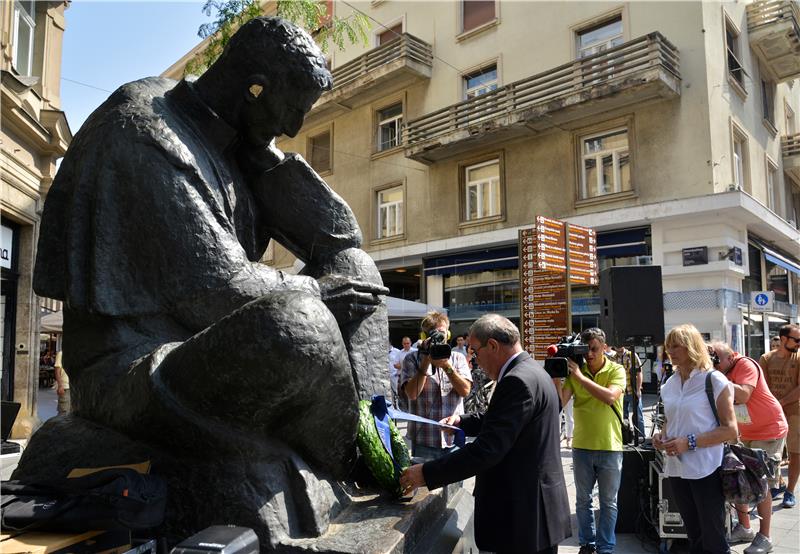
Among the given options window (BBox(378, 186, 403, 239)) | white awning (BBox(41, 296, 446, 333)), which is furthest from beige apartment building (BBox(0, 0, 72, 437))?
window (BBox(378, 186, 403, 239))

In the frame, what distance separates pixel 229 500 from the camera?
68.6 inches

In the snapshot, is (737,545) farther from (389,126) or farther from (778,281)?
(389,126)

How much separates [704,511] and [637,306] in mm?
2796

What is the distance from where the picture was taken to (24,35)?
10102 millimetres

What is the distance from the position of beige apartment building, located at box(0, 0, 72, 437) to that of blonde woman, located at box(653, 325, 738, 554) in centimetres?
848

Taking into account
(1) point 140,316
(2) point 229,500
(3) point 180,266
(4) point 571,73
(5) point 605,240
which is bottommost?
(2) point 229,500

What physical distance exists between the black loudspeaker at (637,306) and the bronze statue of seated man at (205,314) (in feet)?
14.6

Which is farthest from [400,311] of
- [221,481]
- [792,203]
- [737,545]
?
[792,203]

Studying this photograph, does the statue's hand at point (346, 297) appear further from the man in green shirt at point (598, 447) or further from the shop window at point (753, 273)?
the shop window at point (753, 273)

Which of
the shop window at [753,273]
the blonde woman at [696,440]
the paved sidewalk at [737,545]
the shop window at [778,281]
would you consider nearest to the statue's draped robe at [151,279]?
the blonde woman at [696,440]

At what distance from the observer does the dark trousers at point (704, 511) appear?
12.3ft

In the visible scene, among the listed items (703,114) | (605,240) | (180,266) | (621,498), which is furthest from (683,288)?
(180,266)

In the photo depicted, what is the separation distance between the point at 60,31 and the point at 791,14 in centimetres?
1708

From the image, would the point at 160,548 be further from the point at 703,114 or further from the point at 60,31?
the point at 703,114
